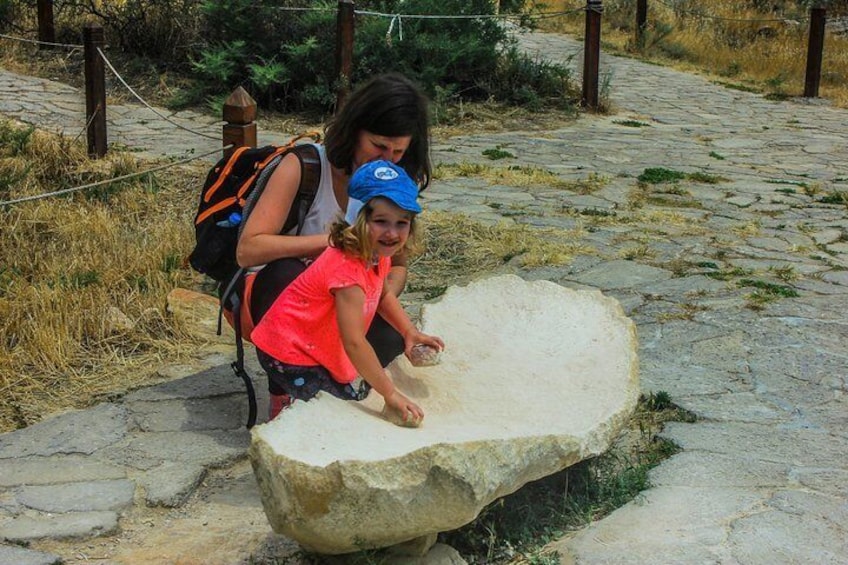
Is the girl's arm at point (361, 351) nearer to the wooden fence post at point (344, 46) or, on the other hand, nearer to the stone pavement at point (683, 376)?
the stone pavement at point (683, 376)

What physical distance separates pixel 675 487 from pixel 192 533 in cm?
144

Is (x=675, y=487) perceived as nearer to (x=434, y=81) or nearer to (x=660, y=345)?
(x=660, y=345)

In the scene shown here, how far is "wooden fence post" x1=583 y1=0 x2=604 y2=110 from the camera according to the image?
11.5 m

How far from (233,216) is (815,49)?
37.9ft

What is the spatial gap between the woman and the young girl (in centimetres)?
18

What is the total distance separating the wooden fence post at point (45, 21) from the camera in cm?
1205

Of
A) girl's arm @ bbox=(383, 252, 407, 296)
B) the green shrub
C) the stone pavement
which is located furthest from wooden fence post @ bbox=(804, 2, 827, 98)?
girl's arm @ bbox=(383, 252, 407, 296)

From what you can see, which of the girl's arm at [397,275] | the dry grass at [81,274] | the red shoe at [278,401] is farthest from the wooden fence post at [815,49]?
the red shoe at [278,401]

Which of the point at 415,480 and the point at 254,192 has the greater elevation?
the point at 254,192

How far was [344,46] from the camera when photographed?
30.7 feet

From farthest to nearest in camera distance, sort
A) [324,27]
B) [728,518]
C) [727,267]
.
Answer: [324,27] < [727,267] < [728,518]

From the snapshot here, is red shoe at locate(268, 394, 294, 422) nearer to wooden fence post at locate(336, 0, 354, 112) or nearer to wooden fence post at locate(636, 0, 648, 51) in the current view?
wooden fence post at locate(336, 0, 354, 112)

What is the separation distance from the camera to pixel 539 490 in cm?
326

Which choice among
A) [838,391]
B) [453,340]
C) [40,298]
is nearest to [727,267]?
[838,391]
